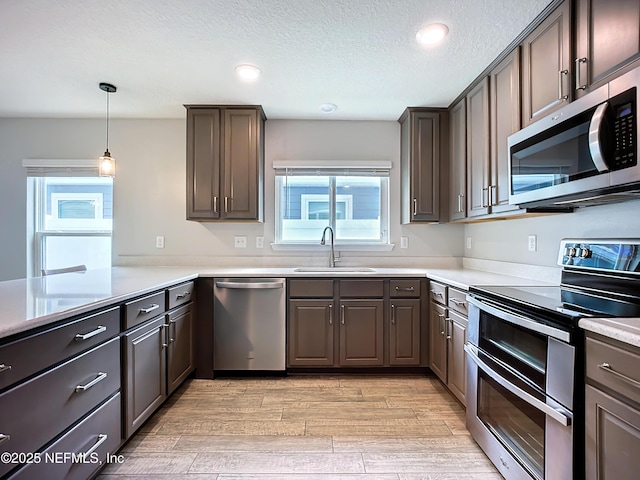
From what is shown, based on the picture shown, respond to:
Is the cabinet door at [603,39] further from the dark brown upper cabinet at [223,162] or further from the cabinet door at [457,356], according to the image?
the dark brown upper cabinet at [223,162]

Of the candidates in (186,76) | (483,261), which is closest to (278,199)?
(186,76)

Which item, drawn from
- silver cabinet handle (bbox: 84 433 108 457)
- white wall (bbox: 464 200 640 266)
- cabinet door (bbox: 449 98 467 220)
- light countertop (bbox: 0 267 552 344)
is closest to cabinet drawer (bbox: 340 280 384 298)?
light countertop (bbox: 0 267 552 344)

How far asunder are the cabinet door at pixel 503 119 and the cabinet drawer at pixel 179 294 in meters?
2.28

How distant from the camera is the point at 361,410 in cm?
226

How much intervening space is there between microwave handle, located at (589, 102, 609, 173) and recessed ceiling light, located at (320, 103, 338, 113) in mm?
2084

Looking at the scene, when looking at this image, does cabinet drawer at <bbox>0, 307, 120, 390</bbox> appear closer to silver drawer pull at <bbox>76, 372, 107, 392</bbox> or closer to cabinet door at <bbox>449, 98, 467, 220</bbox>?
silver drawer pull at <bbox>76, 372, 107, 392</bbox>

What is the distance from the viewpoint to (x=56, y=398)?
1.28 meters

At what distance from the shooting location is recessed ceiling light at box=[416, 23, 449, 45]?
6.27 feet

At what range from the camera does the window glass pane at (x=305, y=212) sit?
135 inches

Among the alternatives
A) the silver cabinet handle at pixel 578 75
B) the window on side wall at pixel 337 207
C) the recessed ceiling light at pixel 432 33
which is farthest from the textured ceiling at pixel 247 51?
the window on side wall at pixel 337 207

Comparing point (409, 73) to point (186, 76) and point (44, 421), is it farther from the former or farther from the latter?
point (44, 421)

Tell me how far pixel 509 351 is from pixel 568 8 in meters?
1.65

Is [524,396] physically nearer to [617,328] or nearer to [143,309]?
[617,328]

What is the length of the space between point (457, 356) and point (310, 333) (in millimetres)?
1135
